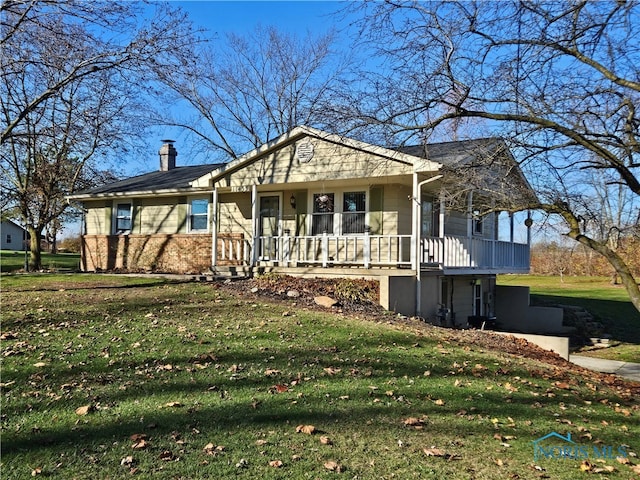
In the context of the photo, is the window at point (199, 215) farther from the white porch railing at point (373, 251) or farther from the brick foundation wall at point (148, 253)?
the white porch railing at point (373, 251)

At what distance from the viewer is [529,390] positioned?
23.4 feet

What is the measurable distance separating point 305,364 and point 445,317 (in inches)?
347

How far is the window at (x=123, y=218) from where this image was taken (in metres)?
20.6

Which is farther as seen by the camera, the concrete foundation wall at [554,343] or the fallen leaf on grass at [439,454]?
the concrete foundation wall at [554,343]

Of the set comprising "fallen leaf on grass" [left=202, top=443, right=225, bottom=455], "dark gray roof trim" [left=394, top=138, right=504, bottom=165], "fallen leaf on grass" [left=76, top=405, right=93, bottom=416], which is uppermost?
"dark gray roof trim" [left=394, top=138, right=504, bottom=165]

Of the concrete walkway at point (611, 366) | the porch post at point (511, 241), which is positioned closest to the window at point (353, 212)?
the porch post at point (511, 241)

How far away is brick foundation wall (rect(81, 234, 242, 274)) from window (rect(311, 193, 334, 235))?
9.99ft

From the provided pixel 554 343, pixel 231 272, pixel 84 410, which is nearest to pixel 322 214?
pixel 231 272

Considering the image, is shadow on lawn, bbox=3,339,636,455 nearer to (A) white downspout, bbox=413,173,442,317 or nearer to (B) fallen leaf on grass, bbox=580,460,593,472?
(B) fallen leaf on grass, bbox=580,460,593,472

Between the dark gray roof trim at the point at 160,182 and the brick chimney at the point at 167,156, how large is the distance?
93 centimetres

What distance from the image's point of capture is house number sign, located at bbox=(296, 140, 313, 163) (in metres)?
15.4

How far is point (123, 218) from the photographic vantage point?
20672 millimetres

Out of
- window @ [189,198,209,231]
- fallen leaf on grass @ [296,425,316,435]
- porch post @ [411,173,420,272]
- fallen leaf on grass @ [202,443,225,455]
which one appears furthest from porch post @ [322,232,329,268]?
fallen leaf on grass @ [202,443,225,455]

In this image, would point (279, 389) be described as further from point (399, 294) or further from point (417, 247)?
point (417, 247)
